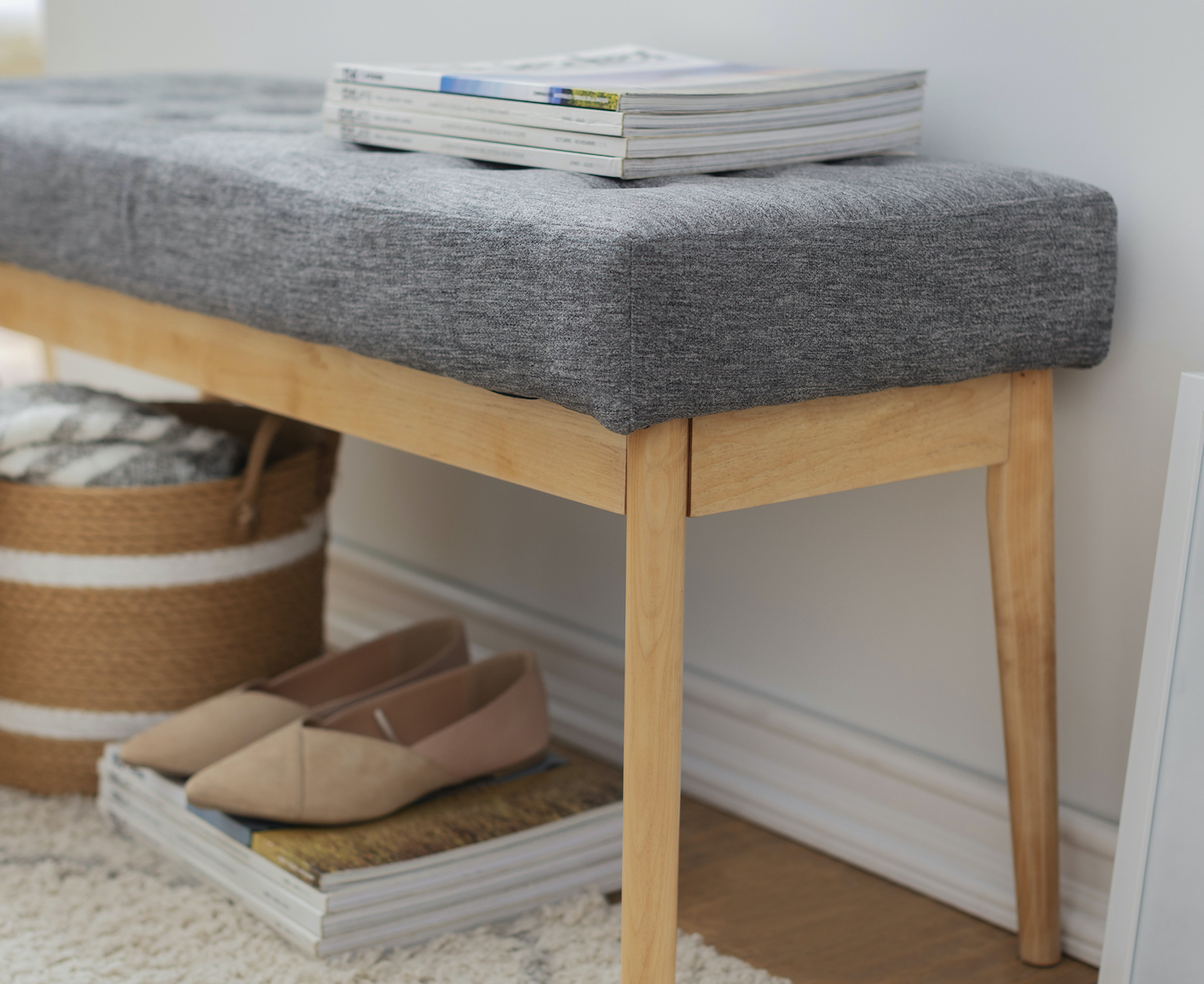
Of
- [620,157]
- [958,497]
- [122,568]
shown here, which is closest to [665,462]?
[620,157]

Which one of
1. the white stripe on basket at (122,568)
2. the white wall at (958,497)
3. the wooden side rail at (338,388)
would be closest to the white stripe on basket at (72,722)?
the white stripe on basket at (122,568)

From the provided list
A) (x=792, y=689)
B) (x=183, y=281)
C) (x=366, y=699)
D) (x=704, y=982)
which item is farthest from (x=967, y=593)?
(x=183, y=281)

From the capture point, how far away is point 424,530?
153cm

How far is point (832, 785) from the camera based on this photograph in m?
1.13

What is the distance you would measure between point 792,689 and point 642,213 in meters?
0.64

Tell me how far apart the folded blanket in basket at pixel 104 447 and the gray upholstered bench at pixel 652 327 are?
0.55 ft

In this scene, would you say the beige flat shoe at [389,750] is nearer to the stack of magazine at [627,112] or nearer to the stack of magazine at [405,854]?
the stack of magazine at [405,854]

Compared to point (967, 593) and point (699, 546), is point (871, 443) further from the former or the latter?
point (699, 546)

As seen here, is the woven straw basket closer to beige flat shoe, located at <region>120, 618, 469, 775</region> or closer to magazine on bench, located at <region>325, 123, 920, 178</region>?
beige flat shoe, located at <region>120, 618, 469, 775</region>

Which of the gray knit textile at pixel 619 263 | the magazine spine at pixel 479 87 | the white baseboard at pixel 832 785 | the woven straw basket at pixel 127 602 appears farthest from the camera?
the woven straw basket at pixel 127 602

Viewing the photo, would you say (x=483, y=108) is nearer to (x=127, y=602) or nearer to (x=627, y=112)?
(x=627, y=112)

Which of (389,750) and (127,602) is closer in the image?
(389,750)

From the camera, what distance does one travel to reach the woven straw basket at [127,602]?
111cm

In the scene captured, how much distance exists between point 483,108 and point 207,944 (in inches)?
23.9
